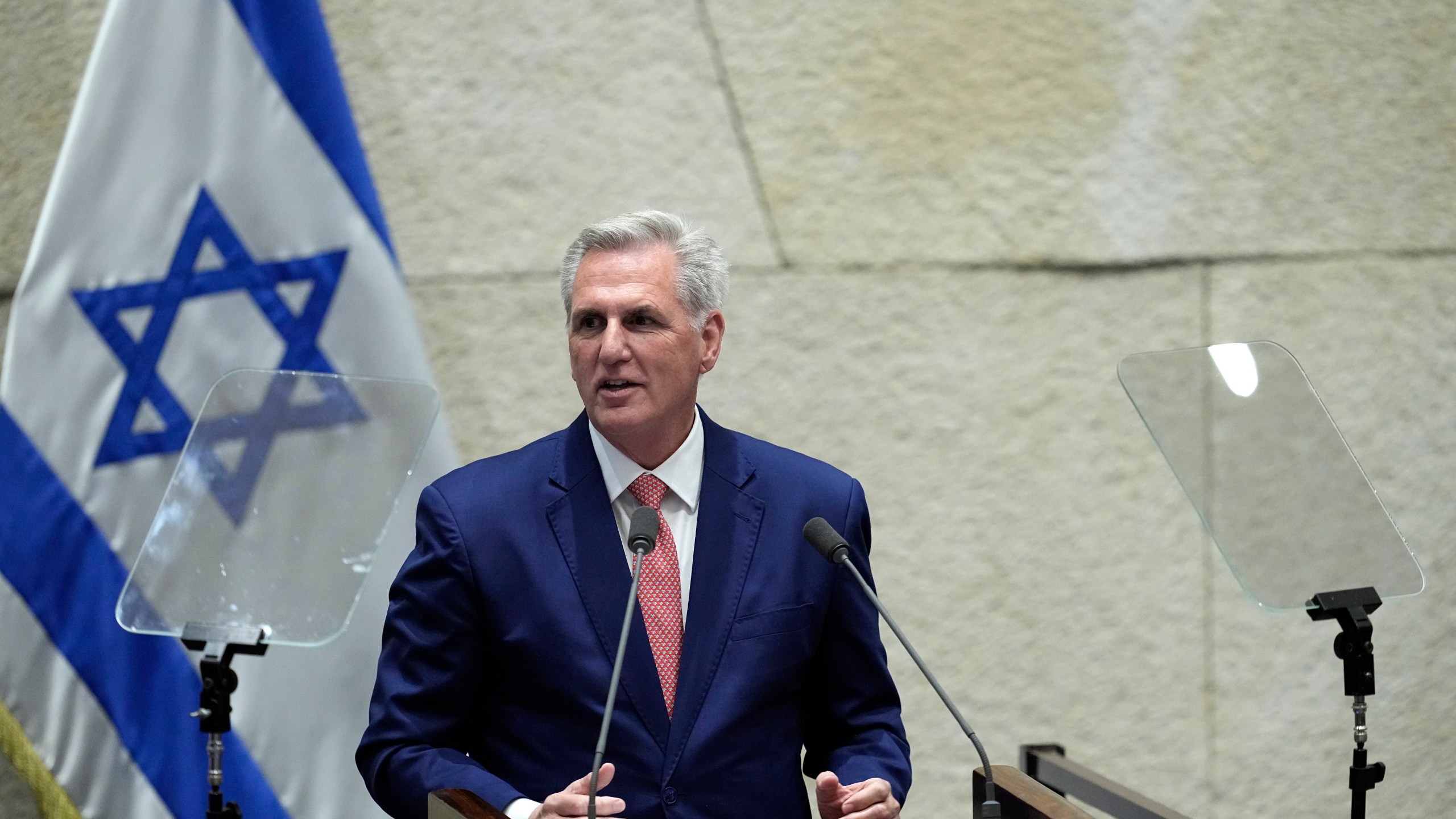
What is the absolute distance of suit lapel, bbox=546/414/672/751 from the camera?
1.73 m

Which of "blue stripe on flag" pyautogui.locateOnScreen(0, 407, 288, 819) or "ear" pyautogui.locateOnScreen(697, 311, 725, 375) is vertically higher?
"ear" pyautogui.locateOnScreen(697, 311, 725, 375)

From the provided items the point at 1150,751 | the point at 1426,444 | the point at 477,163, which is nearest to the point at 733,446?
the point at 477,163

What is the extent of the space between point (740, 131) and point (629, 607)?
1.69 m

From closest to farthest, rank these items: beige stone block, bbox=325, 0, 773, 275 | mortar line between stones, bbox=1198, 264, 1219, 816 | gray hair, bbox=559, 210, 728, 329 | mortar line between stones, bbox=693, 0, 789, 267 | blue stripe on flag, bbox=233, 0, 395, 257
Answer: gray hair, bbox=559, 210, 728, 329 → blue stripe on flag, bbox=233, 0, 395, 257 → beige stone block, bbox=325, 0, 773, 275 → mortar line between stones, bbox=693, 0, 789, 267 → mortar line between stones, bbox=1198, 264, 1219, 816

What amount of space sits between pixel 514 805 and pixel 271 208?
119 centimetres

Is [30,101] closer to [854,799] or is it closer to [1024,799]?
[854,799]

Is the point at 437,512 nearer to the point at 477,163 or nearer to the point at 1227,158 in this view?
the point at 477,163

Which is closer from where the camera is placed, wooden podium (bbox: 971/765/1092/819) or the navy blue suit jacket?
wooden podium (bbox: 971/765/1092/819)

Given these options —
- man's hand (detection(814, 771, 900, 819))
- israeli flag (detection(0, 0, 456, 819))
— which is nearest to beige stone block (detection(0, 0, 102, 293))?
israeli flag (detection(0, 0, 456, 819))

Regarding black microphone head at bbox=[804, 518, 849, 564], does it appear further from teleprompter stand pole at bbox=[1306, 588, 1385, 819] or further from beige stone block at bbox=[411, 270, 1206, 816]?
beige stone block at bbox=[411, 270, 1206, 816]

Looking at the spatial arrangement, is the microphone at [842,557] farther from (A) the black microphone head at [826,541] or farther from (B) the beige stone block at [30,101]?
(B) the beige stone block at [30,101]

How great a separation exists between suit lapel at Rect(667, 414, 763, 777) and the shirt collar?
0.08 ft

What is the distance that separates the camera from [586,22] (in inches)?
112

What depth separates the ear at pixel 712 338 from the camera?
1.94m
